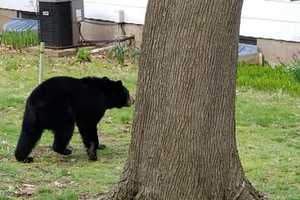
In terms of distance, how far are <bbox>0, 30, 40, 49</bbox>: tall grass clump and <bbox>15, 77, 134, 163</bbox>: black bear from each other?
8.23 m

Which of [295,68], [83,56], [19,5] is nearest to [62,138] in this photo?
[295,68]

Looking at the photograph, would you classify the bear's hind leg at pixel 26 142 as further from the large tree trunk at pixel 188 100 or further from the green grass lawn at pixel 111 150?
the large tree trunk at pixel 188 100

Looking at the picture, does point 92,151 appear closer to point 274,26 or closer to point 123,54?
point 274,26

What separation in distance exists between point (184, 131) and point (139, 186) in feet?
1.76

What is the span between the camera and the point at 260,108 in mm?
11633

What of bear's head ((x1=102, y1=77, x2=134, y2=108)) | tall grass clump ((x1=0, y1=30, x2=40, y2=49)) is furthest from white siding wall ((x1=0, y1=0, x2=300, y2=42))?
bear's head ((x1=102, y1=77, x2=134, y2=108))

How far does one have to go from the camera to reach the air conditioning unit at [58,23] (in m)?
16.1

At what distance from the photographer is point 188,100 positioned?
539cm

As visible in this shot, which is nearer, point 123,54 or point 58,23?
point 123,54

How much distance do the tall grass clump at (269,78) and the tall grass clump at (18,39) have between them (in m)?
4.60

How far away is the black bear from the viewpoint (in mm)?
8008

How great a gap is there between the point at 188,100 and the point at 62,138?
3.13 meters

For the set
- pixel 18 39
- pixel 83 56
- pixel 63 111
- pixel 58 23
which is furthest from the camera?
pixel 18 39

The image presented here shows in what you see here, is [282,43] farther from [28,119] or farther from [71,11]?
[28,119]
